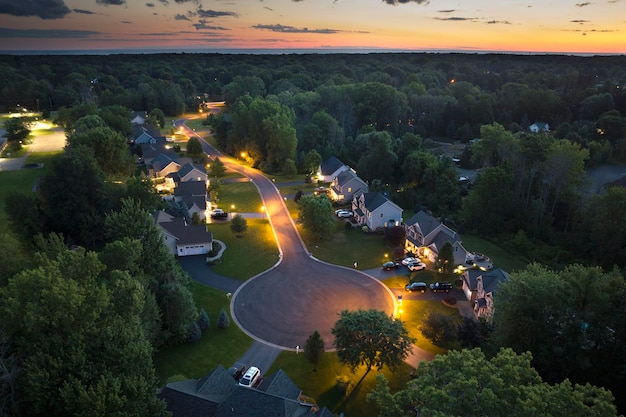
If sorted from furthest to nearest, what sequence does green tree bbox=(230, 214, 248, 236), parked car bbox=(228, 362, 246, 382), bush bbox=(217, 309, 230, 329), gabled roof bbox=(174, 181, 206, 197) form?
gabled roof bbox=(174, 181, 206, 197) < green tree bbox=(230, 214, 248, 236) < bush bbox=(217, 309, 230, 329) < parked car bbox=(228, 362, 246, 382)

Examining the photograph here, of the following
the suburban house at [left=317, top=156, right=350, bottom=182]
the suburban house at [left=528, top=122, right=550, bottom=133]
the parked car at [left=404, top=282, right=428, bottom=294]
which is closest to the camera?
the parked car at [left=404, top=282, right=428, bottom=294]

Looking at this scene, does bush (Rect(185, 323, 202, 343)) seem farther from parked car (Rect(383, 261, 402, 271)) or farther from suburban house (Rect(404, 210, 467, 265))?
suburban house (Rect(404, 210, 467, 265))

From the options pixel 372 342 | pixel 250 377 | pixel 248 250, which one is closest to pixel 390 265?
pixel 248 250

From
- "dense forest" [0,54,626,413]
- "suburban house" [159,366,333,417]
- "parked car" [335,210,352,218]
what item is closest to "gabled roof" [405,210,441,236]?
"dense forest" [0,54,626,413]

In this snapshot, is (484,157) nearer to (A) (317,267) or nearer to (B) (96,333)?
(A) (317,267)

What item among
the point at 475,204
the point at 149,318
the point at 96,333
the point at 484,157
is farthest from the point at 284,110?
the point at 96,333

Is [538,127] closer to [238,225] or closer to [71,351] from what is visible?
[238,225]
